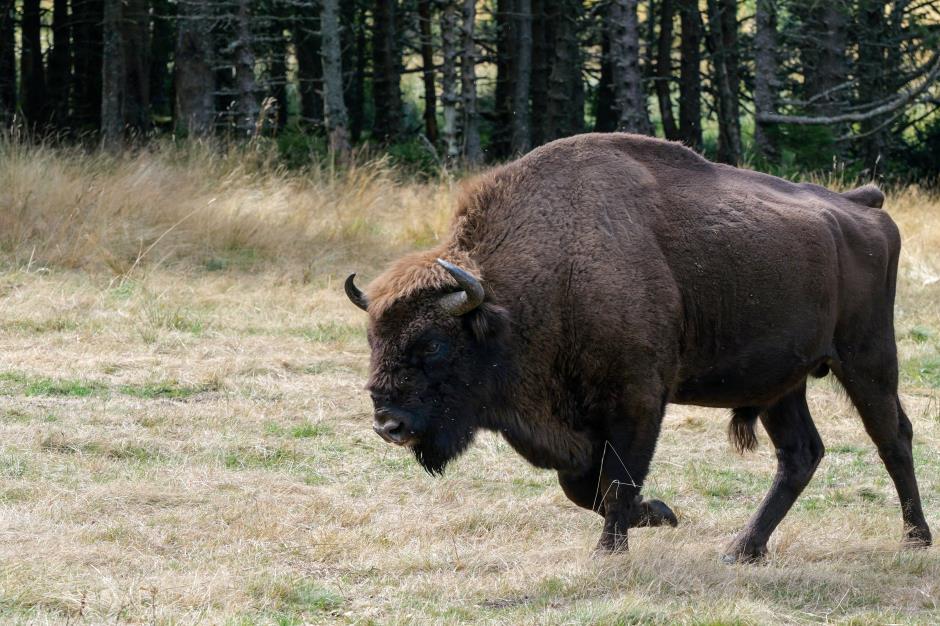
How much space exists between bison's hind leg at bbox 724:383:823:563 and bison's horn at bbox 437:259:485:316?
181 centimetres

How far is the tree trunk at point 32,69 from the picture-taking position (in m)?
25.5

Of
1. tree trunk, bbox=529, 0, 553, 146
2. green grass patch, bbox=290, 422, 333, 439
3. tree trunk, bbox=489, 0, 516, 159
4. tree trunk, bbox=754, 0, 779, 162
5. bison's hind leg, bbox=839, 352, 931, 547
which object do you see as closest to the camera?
bison's hind leg, bbox=839, 352, 931, 547

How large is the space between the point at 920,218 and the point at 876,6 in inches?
334

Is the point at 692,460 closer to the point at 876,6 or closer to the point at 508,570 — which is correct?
the point at 508,570

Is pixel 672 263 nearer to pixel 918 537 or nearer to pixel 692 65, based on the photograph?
pixel 918 537

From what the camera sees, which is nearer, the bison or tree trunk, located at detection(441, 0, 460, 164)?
the bison

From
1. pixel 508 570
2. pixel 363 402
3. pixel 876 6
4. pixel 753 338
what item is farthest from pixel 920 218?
pixel 508 570

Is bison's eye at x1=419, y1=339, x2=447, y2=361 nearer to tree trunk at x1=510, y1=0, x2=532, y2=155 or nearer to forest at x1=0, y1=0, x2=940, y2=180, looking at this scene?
forest at x1=0, y1=0, x2=940, y2=180

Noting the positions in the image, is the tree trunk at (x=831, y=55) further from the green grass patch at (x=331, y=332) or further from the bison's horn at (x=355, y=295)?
the bison's horn at (x=355, y=295)

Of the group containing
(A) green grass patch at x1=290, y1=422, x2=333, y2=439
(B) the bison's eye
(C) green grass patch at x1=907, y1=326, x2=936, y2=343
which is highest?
(B) the bison's eye

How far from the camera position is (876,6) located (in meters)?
22.7

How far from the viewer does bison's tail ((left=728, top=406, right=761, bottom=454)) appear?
6.40 m

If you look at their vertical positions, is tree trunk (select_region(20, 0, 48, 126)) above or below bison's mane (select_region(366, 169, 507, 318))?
above

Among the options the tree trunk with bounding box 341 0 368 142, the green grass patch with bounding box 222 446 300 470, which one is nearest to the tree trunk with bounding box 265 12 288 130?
the tree trunk with bounding box 341 0 368 142
